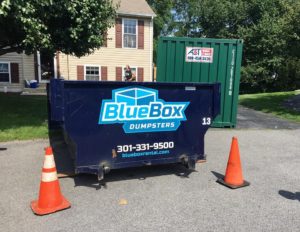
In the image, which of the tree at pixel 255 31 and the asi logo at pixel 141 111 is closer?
the asi logo at pixel 141 111

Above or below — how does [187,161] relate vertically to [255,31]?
below

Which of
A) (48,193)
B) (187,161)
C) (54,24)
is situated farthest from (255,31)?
(48,193)

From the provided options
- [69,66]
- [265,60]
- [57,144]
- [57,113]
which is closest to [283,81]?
[265,60]

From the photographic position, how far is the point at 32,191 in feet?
15.4

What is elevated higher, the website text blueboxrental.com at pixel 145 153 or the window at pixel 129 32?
the window at pixel 129 32

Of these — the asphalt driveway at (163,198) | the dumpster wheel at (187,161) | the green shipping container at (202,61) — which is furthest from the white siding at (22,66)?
the dumpster wheel at (187,161)

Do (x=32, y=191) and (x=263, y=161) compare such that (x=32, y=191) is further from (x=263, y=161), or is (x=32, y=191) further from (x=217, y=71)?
(x=217, y=71)

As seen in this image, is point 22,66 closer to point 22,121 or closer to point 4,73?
point 4,73

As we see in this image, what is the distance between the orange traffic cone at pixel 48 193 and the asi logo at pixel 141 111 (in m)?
1.04

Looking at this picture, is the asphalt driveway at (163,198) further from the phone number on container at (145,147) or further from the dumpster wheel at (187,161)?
the phone number on container at (145,147)

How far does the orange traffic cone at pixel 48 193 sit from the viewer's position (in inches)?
158

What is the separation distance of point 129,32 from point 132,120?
57.1 feet

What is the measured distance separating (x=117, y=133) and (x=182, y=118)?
44.5 inches

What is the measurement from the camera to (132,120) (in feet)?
16.4
